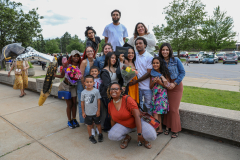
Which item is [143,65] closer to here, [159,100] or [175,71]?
[175,71]

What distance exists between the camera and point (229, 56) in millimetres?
20906

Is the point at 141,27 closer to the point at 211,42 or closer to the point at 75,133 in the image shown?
the point at 75,133

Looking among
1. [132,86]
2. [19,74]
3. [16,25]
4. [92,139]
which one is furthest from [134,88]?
[16,25]

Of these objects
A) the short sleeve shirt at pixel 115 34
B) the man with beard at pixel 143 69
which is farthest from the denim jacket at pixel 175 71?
the short sleeve shirt at pixel 115 34

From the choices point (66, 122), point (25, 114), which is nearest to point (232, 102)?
point (66, 122)

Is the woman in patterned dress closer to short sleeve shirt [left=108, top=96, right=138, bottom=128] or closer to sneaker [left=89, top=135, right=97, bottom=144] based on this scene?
sneaker [left=89, top=135, right=97, bottom=144]

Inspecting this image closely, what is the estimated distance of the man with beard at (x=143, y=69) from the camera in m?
3.08

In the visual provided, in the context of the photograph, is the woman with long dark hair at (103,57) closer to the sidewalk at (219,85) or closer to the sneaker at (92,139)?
the sneaker at (92,139)

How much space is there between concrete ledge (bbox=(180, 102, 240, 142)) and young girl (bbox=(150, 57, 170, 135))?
0.41 m

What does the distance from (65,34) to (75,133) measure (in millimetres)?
98723

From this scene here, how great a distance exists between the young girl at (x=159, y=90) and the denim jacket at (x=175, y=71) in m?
0.06

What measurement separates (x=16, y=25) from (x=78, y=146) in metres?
16.5

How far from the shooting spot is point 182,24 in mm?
27000

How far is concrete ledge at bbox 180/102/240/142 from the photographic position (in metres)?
2.68
